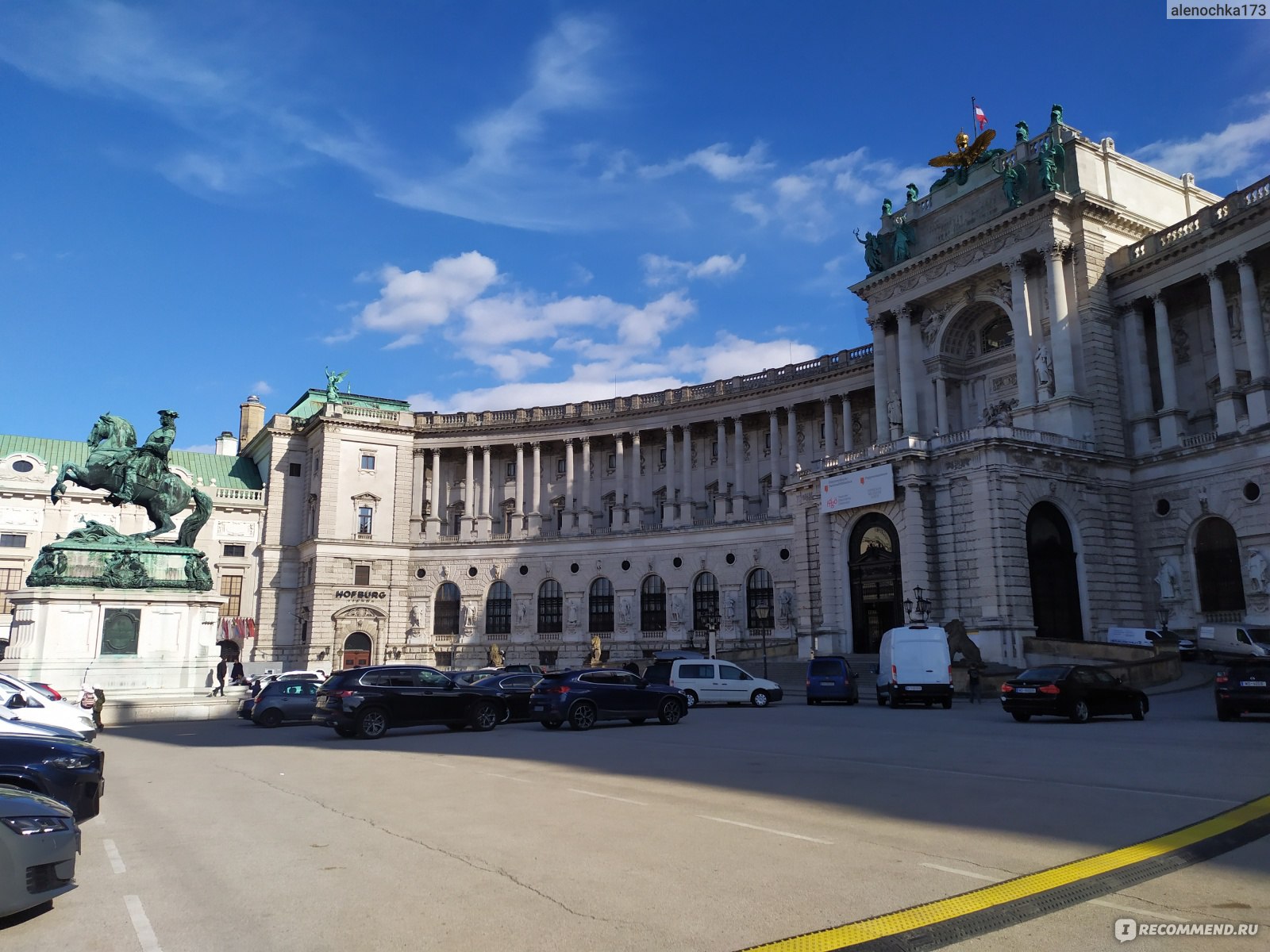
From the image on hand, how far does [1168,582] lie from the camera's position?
4516 cm

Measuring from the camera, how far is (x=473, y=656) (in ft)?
237

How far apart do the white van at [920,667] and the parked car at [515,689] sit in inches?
452

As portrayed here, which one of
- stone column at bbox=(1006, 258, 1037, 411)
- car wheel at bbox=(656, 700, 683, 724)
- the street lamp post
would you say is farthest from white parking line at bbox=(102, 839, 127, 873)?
the street lamp post

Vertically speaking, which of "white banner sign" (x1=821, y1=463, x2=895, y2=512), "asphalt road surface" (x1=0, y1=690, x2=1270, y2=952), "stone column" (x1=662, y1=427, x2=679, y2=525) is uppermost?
"stone column" (x1=662, y1=427, x2=679, y2=525)

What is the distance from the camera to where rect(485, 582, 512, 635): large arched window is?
240 ft

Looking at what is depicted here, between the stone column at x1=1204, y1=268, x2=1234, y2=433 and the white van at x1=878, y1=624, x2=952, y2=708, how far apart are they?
2246 centimetres

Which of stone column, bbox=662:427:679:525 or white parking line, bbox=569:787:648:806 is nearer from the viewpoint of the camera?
white parking line, bbox=569:787:648:806

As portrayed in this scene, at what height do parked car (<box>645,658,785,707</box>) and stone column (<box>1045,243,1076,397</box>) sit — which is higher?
stone column (<box>1045,243,1076,397</box>)

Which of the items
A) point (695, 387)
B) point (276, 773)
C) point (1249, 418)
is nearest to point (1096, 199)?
point (1249, 418)

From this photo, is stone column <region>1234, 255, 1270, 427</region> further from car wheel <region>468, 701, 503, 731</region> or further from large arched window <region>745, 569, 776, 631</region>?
car wheel <region>468, 701, 503, 731</region>

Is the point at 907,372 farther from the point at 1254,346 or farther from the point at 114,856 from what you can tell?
the point at 114,856

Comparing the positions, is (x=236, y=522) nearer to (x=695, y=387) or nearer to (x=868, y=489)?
(x=695, y=387)

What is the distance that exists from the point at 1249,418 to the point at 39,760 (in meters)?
47.2

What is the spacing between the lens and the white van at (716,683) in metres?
33.8
